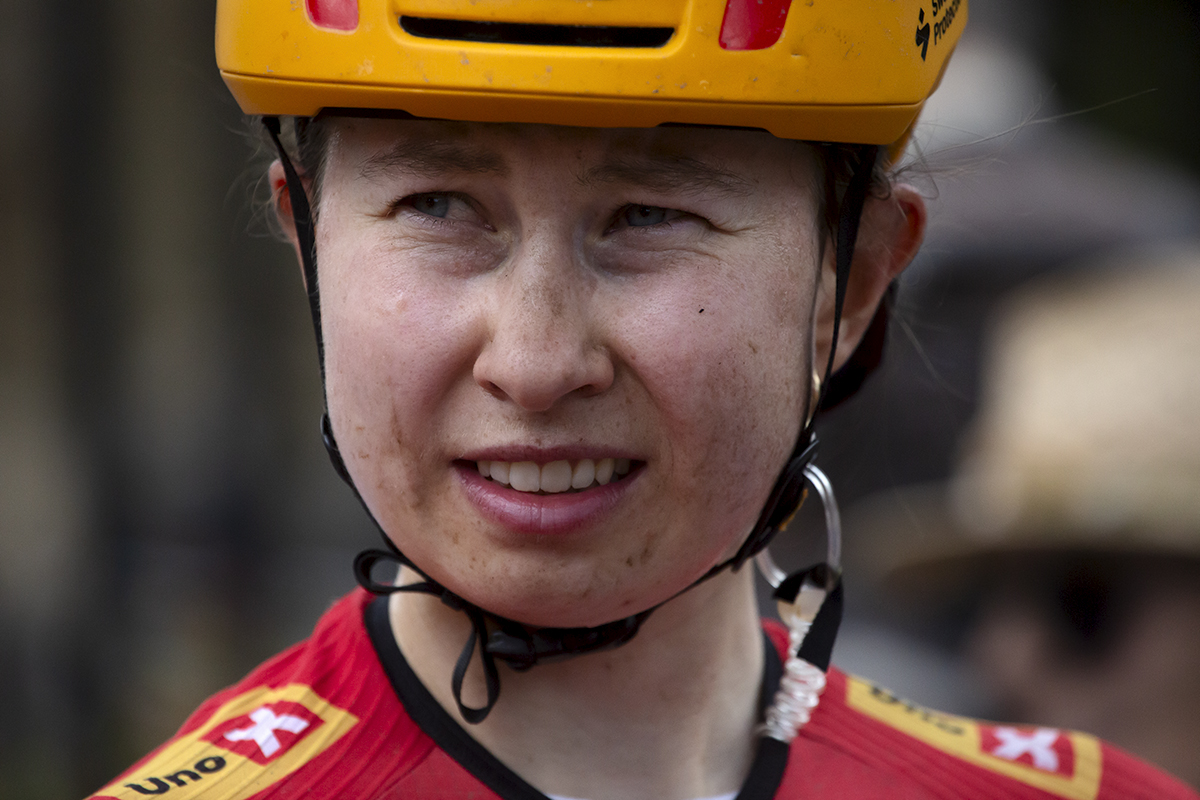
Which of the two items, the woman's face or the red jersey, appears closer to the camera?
the woman's face

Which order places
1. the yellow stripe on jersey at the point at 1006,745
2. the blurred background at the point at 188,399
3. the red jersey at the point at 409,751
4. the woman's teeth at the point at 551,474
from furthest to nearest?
the blurred background at the point at 188,399 → the yellow stripe on jersey at the point at 1006,745 → the red jersey at the point at 409,751 → the woman's teeth at the point at 551,474

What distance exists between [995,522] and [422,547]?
402 cm

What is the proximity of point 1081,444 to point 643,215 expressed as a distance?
12.8 ft

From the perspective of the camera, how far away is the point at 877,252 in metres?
2.27

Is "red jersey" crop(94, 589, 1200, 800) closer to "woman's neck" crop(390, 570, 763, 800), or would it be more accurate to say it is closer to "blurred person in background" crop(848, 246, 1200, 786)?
"woman's neck" crop(390, 570, 763, 800)

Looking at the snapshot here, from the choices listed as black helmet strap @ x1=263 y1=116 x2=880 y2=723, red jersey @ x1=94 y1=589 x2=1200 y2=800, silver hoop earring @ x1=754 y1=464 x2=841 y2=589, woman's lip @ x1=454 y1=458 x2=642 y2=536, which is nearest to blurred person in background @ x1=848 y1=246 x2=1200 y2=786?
red jersey @ x1=94 y1=589 x2=1200 y2=800

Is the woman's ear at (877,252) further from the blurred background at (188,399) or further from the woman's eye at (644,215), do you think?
the blurred background at (188,399)

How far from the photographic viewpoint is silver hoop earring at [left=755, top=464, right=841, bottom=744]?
2.28 m

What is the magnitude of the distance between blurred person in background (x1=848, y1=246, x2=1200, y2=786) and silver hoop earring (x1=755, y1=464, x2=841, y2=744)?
10.5 ft

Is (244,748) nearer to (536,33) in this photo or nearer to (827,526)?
(827,526)

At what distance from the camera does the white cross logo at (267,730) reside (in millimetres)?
1998

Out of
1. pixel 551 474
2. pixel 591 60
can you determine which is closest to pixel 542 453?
pixel 551 474

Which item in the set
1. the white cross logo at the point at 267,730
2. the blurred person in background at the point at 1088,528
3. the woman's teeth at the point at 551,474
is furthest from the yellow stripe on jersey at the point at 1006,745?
the blurred person in background at the point at 1088,528

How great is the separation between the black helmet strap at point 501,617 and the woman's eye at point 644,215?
1.19ft
